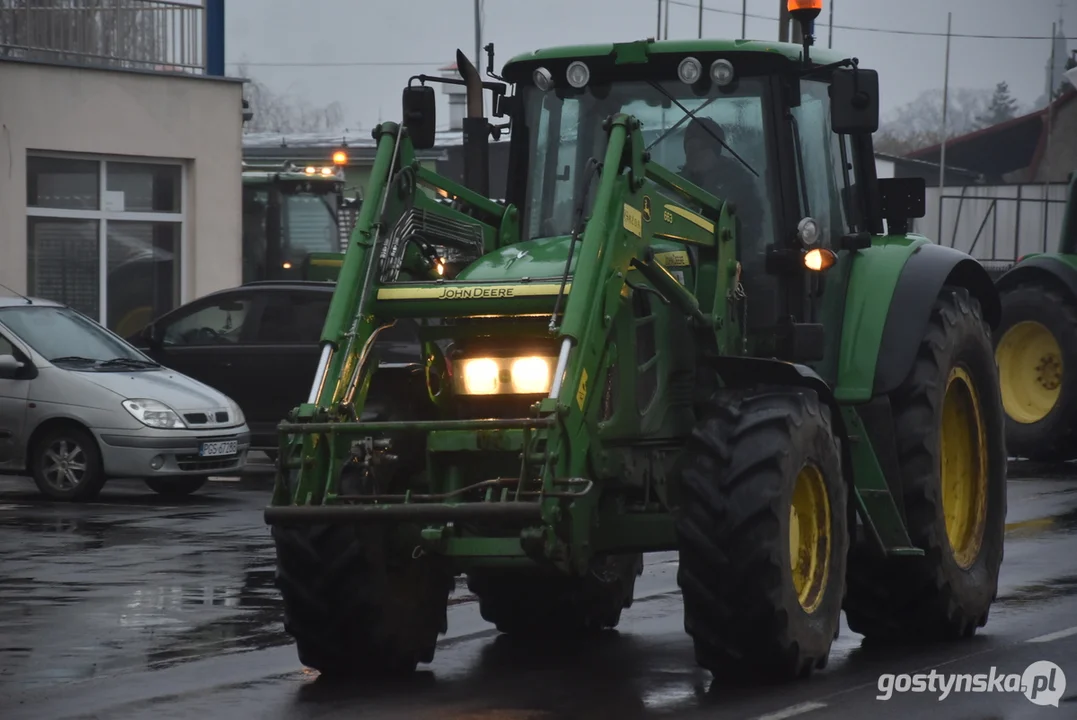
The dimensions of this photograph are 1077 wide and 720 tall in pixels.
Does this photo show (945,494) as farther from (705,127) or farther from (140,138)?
(140,138)

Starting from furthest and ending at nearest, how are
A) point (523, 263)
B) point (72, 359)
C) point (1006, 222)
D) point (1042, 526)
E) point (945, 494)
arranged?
point (1006, 222), point (72, 359), point (1042, 526), point (945, 494), point (523, 263)

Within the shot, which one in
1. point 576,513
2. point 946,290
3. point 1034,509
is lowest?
point 1034,509

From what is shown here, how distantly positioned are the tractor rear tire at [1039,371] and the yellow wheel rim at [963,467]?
898 cm

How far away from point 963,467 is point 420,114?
3377 mm

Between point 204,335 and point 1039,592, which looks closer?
point 1039,592

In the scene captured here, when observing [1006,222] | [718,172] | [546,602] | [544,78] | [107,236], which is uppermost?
[544,78]

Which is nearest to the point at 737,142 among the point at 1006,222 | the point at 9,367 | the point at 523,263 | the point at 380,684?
the point at 523,263

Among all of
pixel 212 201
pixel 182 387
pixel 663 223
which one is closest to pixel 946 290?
pixel 663 223

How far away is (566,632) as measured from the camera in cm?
1027

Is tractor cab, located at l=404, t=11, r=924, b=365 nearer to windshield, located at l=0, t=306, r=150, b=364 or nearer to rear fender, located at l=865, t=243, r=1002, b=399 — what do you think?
rear fender, located at l=865, t=243, r=1002, b=399

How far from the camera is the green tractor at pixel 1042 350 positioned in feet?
63.6

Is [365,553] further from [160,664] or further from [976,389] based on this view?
[976,389]

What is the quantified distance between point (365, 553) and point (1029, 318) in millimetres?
12305

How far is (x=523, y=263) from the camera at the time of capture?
916 centimetres
